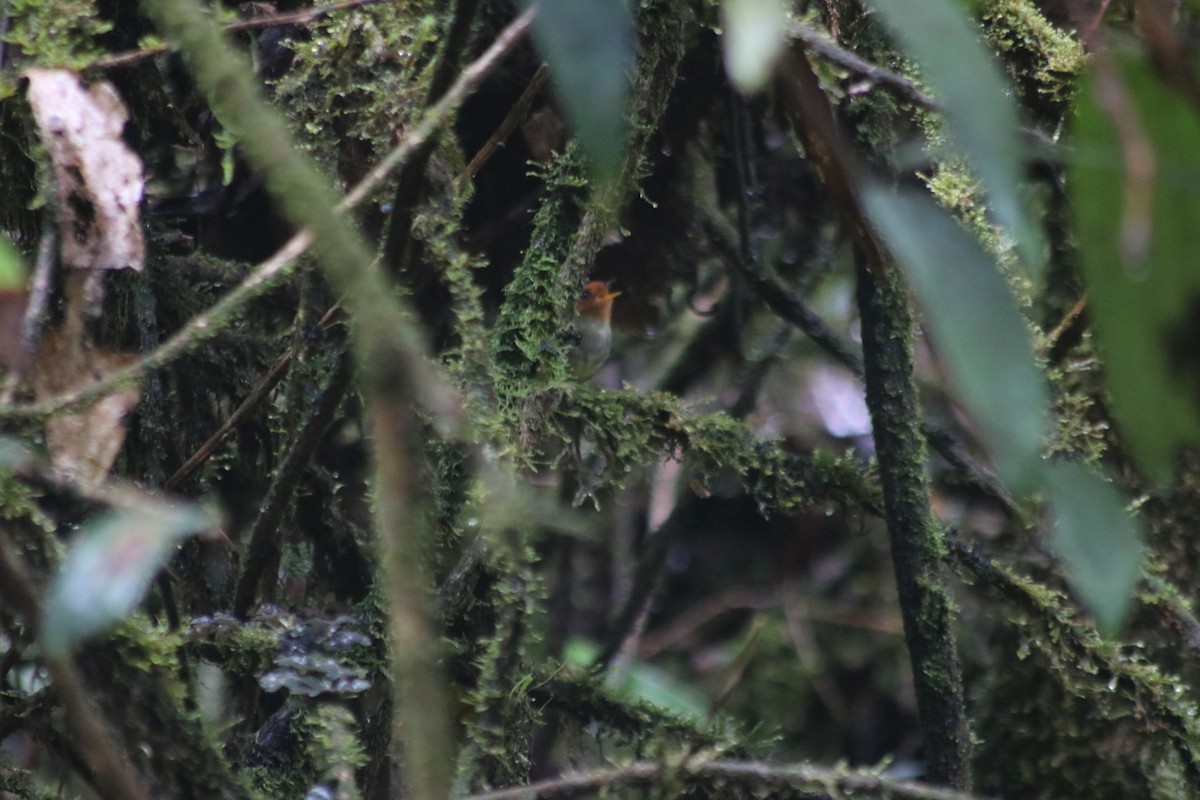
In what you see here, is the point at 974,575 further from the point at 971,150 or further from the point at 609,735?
the point at 971,150

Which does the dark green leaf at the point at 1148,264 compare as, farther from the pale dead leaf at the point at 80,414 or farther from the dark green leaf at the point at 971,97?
the pale dead leaf at the point at 80,414

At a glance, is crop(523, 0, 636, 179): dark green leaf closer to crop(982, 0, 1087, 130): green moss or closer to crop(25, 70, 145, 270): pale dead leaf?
crop(25, 70, 145, 270): pale dead leaf

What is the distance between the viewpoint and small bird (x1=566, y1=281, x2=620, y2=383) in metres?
2.38

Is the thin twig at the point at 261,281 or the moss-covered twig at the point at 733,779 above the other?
the thin twig at the point at 261,281

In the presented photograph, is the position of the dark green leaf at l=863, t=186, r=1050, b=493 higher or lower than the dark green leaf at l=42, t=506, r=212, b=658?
higher

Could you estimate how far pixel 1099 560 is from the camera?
0.58m

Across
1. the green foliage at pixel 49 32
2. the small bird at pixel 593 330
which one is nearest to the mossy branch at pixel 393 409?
the green foliage at pixel 49 32

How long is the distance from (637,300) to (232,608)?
1.15 m

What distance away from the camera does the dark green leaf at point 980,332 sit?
53cm

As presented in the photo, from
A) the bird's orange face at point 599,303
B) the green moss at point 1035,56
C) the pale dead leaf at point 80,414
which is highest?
the green moss at point 1035,56

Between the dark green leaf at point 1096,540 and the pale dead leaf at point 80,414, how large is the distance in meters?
0.70

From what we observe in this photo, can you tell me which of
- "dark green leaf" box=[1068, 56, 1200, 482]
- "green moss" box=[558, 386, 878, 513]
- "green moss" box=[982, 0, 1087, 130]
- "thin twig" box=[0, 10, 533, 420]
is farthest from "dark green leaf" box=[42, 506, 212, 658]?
"green moss" box=[982, 0, 1087, 130]

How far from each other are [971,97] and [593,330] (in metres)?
1.88

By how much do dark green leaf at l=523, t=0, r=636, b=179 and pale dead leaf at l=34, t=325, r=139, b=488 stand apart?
53 centimetres
